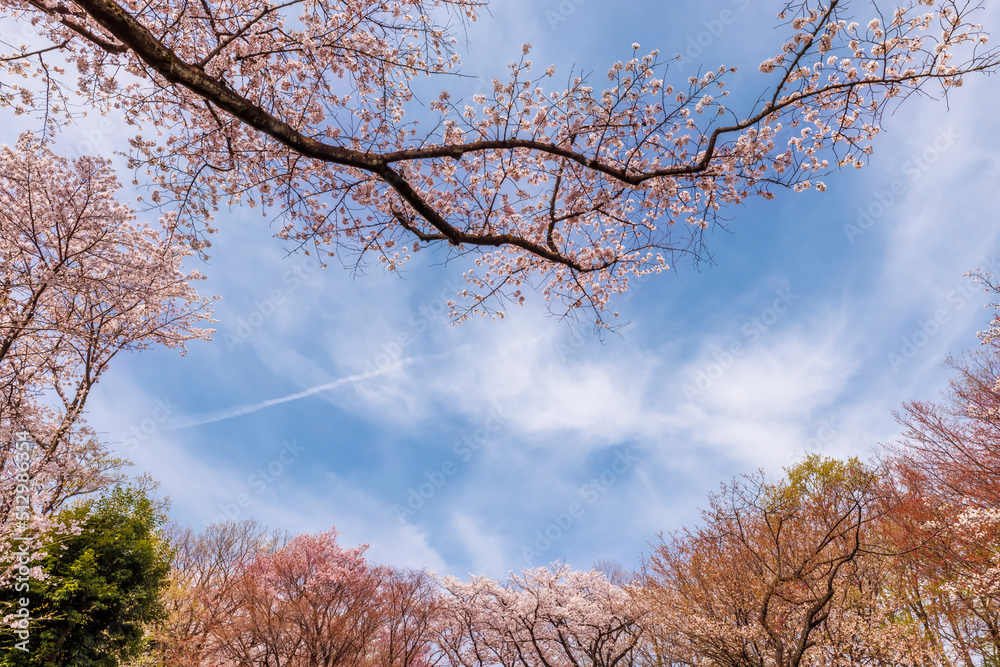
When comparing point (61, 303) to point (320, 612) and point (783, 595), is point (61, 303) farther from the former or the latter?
point (783, 595)

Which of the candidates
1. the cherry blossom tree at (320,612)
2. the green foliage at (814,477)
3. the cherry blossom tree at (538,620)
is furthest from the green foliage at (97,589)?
the green foliage at (814,477)

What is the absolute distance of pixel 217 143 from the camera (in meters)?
6.25

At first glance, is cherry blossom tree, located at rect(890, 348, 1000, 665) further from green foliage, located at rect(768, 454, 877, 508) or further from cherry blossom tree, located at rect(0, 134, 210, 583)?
cherry blossom tree, located at rect(0, 134, 210, 583)

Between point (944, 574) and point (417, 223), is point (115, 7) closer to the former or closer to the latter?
point (417, 223)

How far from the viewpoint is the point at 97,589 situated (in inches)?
Result: 390

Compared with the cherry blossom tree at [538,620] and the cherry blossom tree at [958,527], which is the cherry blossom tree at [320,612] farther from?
the cherry blossom tree at [958,527]

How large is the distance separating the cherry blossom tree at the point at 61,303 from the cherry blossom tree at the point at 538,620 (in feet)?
45.3

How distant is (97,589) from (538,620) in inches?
565

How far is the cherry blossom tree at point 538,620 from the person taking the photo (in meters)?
17.3

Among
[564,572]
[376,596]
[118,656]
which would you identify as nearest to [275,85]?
[118,656]

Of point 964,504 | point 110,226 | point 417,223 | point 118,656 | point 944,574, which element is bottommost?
point 118,656

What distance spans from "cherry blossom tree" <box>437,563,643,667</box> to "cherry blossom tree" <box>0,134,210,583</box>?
13807mm

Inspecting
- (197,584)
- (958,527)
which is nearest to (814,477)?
(958,527)

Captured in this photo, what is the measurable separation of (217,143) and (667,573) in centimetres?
1508
